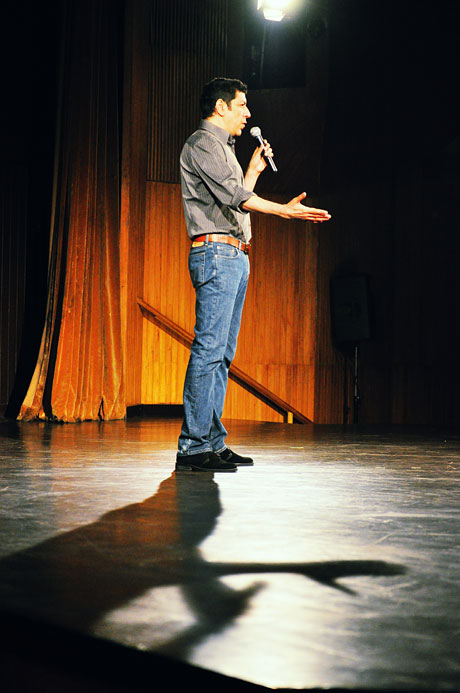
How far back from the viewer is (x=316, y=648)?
2.99ft

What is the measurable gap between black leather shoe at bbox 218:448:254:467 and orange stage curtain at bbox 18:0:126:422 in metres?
2.09

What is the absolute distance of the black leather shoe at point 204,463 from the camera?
242cm

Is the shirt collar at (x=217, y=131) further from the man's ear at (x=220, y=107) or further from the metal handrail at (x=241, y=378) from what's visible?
the metal handrail at (x=241, y=378)

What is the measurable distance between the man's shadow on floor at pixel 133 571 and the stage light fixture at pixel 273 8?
4693 mm

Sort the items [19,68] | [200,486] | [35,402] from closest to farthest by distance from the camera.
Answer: [200,486], [35,402], [19,68]

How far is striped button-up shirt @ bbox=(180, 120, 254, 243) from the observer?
2.47m

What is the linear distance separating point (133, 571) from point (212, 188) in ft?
4.99

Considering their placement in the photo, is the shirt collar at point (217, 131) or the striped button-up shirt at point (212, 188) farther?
the shirt collar at point (217, 131)

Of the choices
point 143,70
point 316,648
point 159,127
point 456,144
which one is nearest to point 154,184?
point 159,127

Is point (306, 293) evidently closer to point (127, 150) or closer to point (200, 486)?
point (127, 150)

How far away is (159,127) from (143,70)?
1.32 ft

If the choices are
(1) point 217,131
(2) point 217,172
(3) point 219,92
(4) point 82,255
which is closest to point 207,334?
(2) point 217,172

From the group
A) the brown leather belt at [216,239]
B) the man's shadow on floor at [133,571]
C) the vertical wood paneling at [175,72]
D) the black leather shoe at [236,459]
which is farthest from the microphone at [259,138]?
the vertical wood paneling at [175,72]

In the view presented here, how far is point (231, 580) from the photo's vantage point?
3.88 ft
